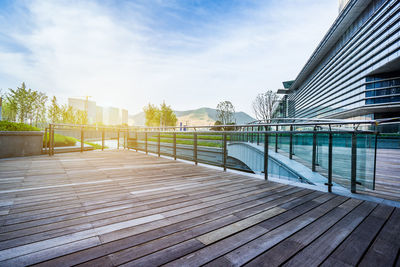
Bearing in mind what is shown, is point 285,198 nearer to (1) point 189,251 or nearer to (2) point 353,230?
(2) point 353,230

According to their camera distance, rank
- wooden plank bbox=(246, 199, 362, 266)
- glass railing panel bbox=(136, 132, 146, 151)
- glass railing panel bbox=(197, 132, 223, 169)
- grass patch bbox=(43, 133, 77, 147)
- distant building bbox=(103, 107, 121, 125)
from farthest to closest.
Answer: distant building bbox=(103, 107, 121, 125)
glass railing panel bbox=(136, 132, 146, 151)
grass patch bbox=(43, 133, 77, 147)
glass railing panel bbox=(197, 132, 223, 169)
wooden plank bbox=(246, 199, 362, 266)

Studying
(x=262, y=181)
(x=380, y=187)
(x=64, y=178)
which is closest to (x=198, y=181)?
(x=262, y=181)

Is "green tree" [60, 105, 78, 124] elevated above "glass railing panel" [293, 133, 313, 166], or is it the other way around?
"green tree" [60, 105, 78, 124]

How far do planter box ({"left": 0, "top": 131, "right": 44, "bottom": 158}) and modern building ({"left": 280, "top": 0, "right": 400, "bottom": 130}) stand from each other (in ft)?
102

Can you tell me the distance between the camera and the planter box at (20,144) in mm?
6383

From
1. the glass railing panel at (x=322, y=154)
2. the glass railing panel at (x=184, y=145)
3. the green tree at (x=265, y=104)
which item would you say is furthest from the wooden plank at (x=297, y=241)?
the green tree at (x=265, y=104)

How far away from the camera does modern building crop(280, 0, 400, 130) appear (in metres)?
22.7

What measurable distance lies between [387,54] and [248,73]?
21216 mm

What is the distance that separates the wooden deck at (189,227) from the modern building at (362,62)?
28427 mm

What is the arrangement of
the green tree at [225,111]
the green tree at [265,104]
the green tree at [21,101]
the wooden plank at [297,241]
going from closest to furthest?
1. the wooden plank at [297,241]
2. the green tree at [21,101]
3. the green tree at [265,104]
4. the green tree at [225,111]

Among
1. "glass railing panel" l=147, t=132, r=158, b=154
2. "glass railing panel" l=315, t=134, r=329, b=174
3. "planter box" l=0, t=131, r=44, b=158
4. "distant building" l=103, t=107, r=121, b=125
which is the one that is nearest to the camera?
"glass railing panel" l=315, t=134, r=329, b=174

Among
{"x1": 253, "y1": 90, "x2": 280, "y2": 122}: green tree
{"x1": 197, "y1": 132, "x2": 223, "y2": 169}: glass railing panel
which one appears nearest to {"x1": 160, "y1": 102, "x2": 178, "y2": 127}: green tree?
{"x1": 253, "y1": 90, "x2": 280, "y2": 122}: green tree

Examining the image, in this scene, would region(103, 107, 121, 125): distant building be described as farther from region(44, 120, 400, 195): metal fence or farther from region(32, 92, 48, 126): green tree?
region(44, 120, 400, 195): metal fence

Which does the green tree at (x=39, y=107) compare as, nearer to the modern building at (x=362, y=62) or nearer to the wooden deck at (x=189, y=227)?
the wooden deck at (x=189, y=227)
